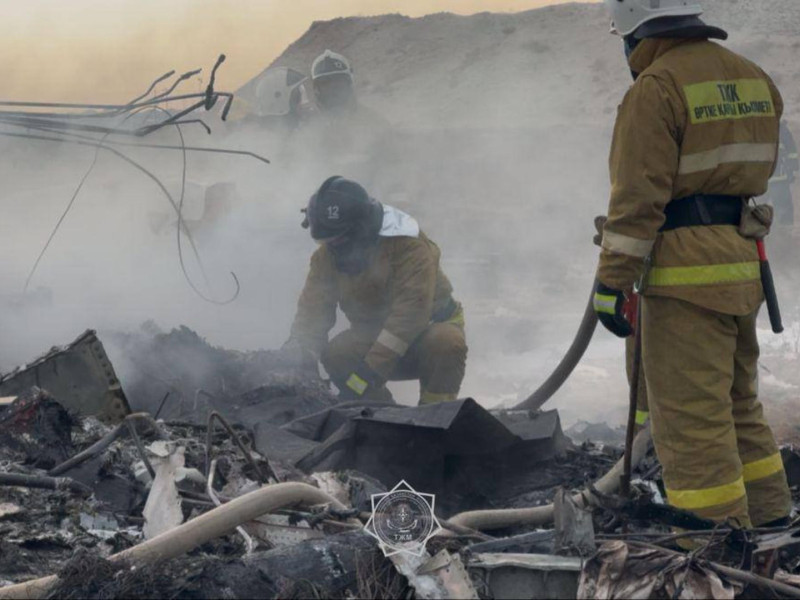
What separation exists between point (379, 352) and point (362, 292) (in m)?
0.52

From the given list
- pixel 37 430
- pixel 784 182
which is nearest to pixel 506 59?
pixel 784 182

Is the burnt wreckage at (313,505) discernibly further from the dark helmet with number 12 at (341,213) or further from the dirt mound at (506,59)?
the dirt mound at (506,59)

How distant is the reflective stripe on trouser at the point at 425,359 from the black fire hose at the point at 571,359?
119 cm

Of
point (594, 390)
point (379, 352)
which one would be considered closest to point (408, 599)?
point (379, 352)

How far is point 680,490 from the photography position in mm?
3691

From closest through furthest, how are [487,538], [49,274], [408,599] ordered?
[408,599] < [487,538] < [49,274]

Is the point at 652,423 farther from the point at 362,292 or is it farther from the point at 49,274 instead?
the point at 49,274

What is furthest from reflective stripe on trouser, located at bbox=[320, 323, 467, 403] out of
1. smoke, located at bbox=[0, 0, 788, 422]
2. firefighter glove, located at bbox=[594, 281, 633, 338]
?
firefighter glove, located at bbox=[594, 281, 633, 338]

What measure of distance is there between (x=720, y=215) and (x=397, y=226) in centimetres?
340

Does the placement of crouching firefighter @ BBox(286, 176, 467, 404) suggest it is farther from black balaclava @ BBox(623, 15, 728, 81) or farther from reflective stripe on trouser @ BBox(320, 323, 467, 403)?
black balaclava @ BBox(623, 15, 728, 81)

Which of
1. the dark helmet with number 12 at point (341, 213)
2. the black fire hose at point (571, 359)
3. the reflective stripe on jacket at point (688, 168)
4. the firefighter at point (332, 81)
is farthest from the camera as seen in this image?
the firefighter at point (332, 81)

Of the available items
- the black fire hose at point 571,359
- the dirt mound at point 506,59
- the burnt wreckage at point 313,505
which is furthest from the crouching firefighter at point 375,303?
the dirt mound at point 506,59

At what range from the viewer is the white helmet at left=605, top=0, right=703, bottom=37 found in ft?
12.4

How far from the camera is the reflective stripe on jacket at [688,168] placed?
359cm
